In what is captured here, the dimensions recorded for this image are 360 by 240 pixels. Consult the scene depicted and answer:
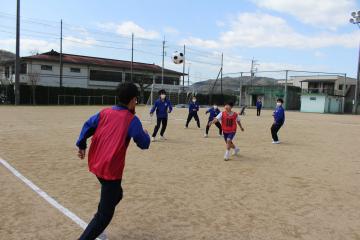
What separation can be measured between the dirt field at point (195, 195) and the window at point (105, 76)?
162 ft

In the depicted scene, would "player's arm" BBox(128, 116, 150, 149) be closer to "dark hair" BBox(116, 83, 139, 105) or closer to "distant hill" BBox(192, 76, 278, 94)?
"dark hair" BBox(116, 83, 139, 105)

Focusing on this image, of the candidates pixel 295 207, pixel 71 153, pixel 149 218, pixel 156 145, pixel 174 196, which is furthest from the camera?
pixel 156 145

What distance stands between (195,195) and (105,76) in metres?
56.2

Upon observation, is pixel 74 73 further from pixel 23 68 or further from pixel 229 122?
pixel 229 122

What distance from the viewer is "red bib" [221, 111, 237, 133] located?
32.5 ft

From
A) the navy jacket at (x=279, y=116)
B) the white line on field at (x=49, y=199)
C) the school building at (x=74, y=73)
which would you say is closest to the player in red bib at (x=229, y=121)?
the navy jacket at (x=279, y=116)

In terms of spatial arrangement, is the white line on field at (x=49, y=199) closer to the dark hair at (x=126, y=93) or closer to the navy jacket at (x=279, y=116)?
the dark hair at (x=126, y=93)

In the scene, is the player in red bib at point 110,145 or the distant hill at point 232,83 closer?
the player in red bib at point 110,145

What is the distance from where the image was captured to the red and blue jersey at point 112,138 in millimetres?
3654

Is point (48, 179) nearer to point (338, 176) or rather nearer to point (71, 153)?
point (71, 153)

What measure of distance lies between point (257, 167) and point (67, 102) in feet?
132

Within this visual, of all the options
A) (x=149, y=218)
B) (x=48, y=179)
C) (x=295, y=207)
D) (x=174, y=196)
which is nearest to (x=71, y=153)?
(x=48, y=179)

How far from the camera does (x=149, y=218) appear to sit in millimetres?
4965

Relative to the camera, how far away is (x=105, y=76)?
60.5m
